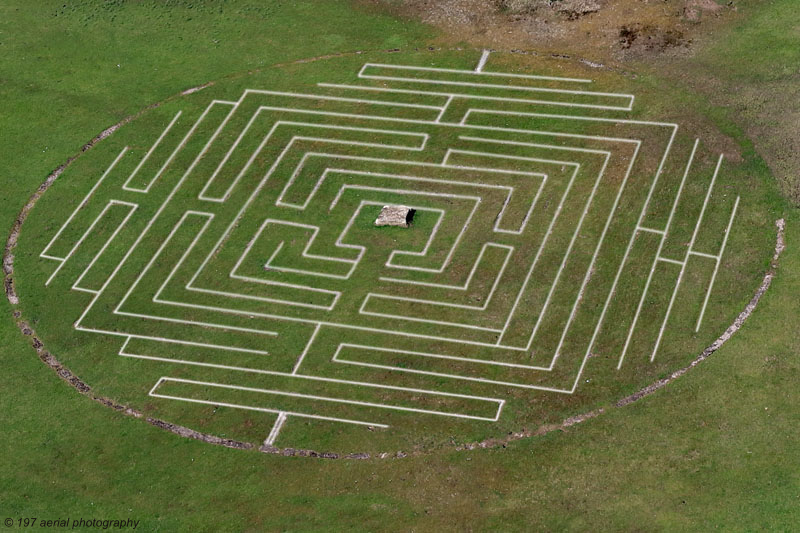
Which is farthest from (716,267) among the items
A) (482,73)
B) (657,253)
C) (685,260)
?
(482,73)

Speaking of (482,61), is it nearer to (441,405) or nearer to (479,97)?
(479,97)

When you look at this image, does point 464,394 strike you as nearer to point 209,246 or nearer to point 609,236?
point 609,236

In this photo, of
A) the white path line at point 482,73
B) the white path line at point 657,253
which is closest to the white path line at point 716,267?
the white path line at point 657,253

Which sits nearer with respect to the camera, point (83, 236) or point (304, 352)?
point (304, 352)

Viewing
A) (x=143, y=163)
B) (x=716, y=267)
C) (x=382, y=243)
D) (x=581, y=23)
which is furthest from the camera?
(x=581, y=23)

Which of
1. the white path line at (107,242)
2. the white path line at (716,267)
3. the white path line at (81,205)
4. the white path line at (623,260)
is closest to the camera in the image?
the white path line at (623,260)

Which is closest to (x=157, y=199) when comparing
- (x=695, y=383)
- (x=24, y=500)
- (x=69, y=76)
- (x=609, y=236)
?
(x=69, y=76)

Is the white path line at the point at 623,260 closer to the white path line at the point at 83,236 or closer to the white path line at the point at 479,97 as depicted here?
the white path line at the point at 479,97
